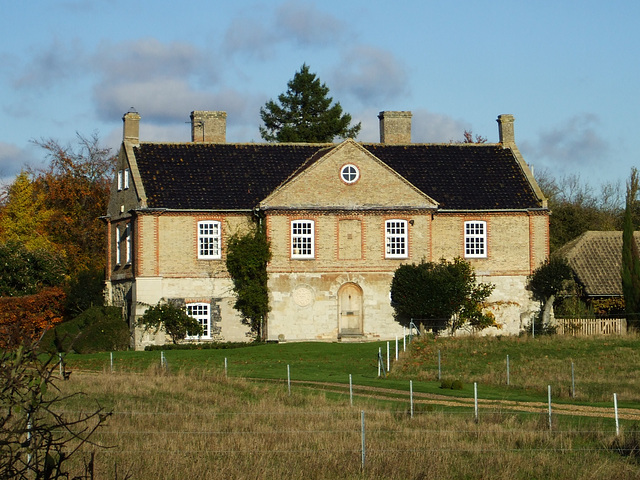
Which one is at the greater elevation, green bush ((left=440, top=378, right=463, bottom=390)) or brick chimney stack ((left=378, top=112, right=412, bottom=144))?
brick chimney stack ((left=378, top=112, right=412, bottom=144))

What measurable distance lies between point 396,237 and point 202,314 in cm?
969

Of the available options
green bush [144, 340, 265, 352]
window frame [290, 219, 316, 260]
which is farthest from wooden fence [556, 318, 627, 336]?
green bush [144, 340, 265, 352]

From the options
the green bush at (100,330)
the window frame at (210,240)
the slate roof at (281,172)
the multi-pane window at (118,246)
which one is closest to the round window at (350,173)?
the slate roof at (281,172)

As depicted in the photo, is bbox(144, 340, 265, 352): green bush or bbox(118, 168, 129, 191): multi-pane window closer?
bbox(144, 340, 265, 352): green bush

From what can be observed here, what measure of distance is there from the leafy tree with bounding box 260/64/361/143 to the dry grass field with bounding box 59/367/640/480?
166ft

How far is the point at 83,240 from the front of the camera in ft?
213

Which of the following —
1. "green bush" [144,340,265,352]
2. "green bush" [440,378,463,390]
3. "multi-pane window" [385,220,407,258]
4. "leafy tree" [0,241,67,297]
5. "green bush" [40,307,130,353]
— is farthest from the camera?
"leafy tree" [0,241,67,297]

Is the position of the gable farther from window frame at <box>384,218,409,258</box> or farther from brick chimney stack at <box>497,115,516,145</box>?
brick chimney stack at <box>497,115,516,145</box>

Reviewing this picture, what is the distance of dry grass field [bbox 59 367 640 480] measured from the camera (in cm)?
1620

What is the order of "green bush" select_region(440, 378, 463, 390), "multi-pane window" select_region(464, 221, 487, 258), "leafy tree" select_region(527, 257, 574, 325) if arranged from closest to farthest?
"green bush" select_region(440, 378, 463, 390) < "leafy tree" select_region(527, 257, 574, 325) < "multi-pane window" select_region(464, 221, 487, 258)

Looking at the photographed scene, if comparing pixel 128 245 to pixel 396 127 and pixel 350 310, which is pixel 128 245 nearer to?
pixel 350 310

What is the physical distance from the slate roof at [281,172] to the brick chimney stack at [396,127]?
0.97 meters

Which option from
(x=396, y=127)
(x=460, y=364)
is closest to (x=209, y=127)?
(x=396, y=127)

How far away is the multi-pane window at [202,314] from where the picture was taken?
45906mm
